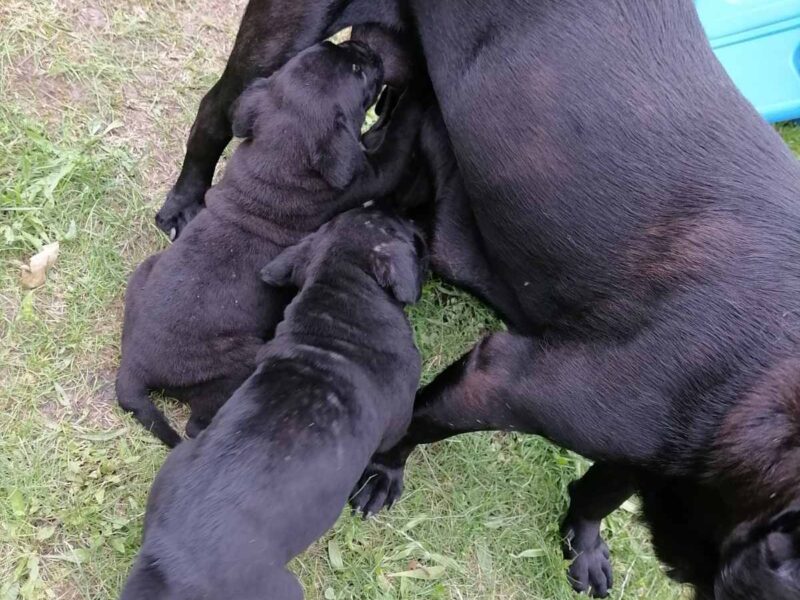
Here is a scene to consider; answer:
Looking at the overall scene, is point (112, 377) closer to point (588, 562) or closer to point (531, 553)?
point (531, 553)

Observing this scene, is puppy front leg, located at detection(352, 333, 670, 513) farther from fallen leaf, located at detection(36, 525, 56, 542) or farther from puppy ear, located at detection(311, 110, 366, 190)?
fallen leaf, located at detection(36, 525, 56, 542)

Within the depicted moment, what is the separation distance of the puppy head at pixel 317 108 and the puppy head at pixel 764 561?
1458 millimetres

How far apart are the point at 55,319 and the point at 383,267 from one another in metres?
1.22

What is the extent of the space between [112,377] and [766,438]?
2.02 metres

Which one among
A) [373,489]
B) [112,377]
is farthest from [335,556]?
[112,377]

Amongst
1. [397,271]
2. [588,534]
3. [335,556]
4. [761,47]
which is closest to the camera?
[397,271]

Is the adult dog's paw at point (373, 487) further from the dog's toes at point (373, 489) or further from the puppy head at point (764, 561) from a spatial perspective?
the puppy head at point (764, 561)

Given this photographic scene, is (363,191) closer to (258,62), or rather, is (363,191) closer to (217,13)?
(258,62)

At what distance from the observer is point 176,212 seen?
283cm

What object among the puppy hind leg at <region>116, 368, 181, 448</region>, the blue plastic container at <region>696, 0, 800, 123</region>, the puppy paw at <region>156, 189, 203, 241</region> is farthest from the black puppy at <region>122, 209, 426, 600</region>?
the blue plastic container at <region>696, 0, 800, 123</region>

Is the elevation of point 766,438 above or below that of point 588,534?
above

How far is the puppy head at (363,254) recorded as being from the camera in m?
2.28

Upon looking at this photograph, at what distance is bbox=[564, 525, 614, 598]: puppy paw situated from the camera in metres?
2.79

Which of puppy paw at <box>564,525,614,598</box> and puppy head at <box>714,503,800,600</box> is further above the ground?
puppy head at <box>714,503,800,600</box>
